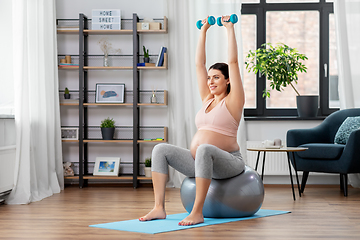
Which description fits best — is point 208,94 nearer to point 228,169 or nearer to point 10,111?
point 228,169

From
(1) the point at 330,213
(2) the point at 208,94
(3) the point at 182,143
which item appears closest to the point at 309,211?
(1) the point at 330,213

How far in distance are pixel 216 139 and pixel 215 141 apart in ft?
0.05

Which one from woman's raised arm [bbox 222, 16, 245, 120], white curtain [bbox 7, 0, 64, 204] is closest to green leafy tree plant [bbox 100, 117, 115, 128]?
white curtain [bbox 7, 0, 64, 204]

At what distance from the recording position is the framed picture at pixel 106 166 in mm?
4754

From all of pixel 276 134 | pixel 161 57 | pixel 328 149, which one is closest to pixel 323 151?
pixel 328 149

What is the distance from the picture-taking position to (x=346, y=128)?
4.29m

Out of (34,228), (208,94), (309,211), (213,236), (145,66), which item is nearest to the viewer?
(213,236)

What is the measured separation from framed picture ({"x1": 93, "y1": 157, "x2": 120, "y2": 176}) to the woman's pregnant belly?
206cm

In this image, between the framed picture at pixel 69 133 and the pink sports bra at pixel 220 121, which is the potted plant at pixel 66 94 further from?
the pink sports bra at pixel 220 121

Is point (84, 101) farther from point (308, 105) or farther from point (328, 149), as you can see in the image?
point (328, 149)

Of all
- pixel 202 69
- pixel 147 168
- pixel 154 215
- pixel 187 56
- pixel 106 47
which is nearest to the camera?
pixel 154 215

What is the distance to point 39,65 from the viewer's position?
13.7 feet

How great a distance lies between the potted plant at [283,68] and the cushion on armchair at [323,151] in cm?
77

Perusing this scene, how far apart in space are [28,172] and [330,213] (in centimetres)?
235
